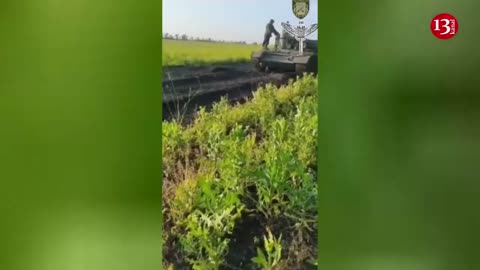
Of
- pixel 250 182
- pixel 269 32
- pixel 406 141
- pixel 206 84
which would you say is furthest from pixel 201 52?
pixel 406 141

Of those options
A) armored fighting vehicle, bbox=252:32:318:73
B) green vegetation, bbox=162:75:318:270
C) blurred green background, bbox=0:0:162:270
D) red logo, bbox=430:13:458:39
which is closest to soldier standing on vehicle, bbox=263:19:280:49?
armored fighting vehicle, bbox=252:32:318:73

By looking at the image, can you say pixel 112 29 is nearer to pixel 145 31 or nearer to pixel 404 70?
pixel 145 31

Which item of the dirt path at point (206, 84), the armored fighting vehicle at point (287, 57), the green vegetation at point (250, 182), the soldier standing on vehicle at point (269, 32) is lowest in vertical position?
the green vegetation at point (250, 182)

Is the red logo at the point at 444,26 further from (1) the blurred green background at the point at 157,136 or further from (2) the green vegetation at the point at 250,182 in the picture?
(2) the green vegetation at the point at 250,182

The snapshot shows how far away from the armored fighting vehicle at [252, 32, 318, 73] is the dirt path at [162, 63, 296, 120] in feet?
0.06

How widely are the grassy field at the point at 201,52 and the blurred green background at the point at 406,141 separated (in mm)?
231

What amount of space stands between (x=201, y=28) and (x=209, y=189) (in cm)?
44

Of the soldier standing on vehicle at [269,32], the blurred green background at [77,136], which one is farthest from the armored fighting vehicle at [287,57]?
the blurred green background at [77,136]

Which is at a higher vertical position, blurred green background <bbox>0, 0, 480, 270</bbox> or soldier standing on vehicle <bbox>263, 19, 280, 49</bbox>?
soldier standing on vehicle <bbox>263, 19, 280, 49</bbox>

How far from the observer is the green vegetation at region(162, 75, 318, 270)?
1311 millimetres

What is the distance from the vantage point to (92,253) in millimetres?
1277

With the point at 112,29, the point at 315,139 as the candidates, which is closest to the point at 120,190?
the point at 112,29

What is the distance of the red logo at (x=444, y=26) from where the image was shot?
130 centimetres

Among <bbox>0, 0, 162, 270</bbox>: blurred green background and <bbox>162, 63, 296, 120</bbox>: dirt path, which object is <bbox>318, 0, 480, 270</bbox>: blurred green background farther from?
<bbox>0, 0, 162, 270</bbox>: blurred green background
